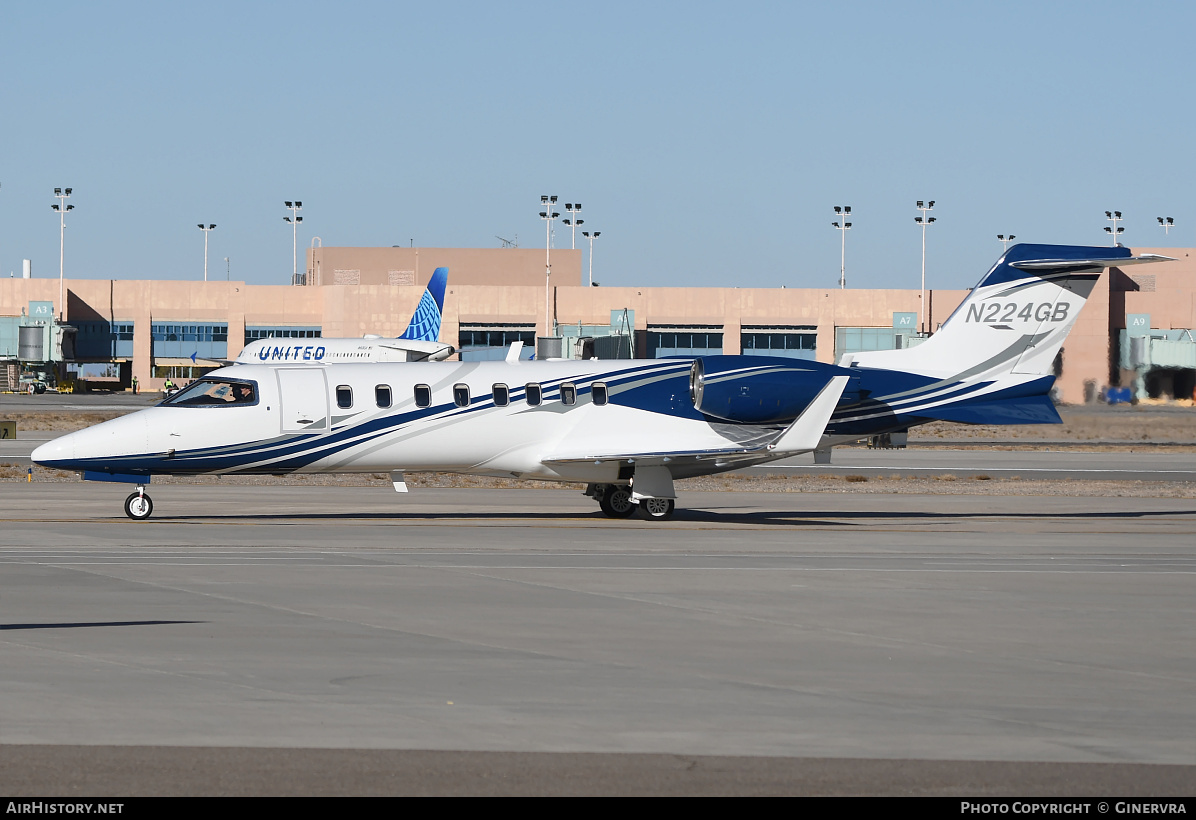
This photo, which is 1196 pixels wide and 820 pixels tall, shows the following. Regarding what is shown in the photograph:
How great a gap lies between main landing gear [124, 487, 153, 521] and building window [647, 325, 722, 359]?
94091 millimetres

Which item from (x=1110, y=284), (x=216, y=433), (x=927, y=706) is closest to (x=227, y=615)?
(x=927, y=706)

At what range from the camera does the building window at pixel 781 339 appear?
393 feet

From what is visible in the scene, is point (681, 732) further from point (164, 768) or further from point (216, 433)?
point (216, 433)

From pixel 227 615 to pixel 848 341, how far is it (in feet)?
353

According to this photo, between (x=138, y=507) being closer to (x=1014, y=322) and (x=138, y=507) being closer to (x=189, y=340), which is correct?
(x=1014, y=322)

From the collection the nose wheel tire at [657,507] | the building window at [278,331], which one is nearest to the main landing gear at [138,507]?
the nose wheel tire at [657,507]

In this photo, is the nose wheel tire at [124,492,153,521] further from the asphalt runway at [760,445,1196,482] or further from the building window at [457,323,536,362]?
the building window at [457,323,536,362]

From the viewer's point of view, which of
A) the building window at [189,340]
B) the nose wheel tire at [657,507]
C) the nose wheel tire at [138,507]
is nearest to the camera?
the nose wheel tire at [138,507]

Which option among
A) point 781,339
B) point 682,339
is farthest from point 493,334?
point 781,339

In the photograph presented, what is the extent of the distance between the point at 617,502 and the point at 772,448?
12.0ft

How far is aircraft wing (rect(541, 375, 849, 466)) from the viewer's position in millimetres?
26141

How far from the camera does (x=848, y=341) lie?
119000 millimetres

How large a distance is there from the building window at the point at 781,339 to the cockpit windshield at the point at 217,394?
95328 mm

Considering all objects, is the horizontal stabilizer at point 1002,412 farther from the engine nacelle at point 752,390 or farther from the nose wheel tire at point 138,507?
the nose wheel tire at point 138,507
